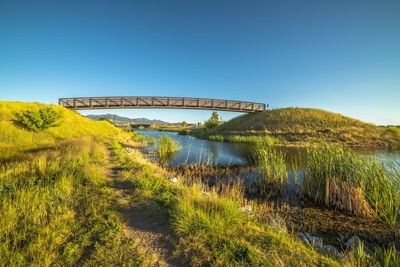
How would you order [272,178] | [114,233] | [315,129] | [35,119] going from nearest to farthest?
1. [114,233]
2. [272,178]
3. [35,119]
4. [315,129]

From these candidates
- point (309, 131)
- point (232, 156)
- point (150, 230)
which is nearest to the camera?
point (150, 230)

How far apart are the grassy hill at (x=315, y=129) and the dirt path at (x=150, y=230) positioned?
73.6 feet

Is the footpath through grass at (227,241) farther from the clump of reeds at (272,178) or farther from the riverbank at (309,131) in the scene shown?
the riverbank at (309,131)

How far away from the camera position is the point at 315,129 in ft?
99.3

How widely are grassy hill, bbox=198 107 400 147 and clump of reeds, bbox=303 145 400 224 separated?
1569 cm

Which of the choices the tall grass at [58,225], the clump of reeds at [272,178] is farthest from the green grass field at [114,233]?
the clump of reeds at [272,178]

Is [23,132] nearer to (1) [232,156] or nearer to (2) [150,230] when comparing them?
(2) [150,230]

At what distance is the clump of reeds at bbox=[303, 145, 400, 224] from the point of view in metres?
4.59

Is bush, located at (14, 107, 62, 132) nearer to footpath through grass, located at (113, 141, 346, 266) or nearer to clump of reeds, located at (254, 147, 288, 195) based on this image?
footpath through grass, located at (113, 141, 346, 266)

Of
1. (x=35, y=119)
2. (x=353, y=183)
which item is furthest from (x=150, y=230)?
A: (x=35, y=119)

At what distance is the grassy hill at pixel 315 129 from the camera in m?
24.2

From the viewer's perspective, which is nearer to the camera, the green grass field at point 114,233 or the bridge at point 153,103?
the green grass field at point 114,233

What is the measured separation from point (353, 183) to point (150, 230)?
7.34 metres

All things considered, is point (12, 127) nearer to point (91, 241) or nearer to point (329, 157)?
point (91, 241)
